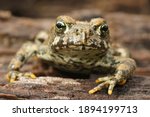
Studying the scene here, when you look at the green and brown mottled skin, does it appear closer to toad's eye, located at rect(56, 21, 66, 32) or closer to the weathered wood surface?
toad's eye, located at rect(56, 21, 66, 32)

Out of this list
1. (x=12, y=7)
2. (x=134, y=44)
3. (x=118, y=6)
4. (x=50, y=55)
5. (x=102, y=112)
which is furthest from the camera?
(x=118, y=6)

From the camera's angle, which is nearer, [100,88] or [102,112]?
[102,112]

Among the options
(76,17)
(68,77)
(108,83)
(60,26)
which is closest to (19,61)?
(68,77)

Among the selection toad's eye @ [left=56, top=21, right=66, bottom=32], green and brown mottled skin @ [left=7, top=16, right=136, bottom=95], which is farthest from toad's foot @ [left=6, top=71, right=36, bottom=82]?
toad's eye @ [left=56, top=21, right=66, bottom=32]

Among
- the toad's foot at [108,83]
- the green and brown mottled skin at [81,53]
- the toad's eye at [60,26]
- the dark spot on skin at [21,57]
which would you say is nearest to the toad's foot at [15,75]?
the green and brown mottled skin at [81,53]

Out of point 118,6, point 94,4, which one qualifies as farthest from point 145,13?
point 94,4

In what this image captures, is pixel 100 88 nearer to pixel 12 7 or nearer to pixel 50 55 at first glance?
pixel 50 55

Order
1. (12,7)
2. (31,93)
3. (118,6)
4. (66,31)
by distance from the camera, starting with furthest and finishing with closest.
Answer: (118,6), (12,7), (66,31), (31,93)
